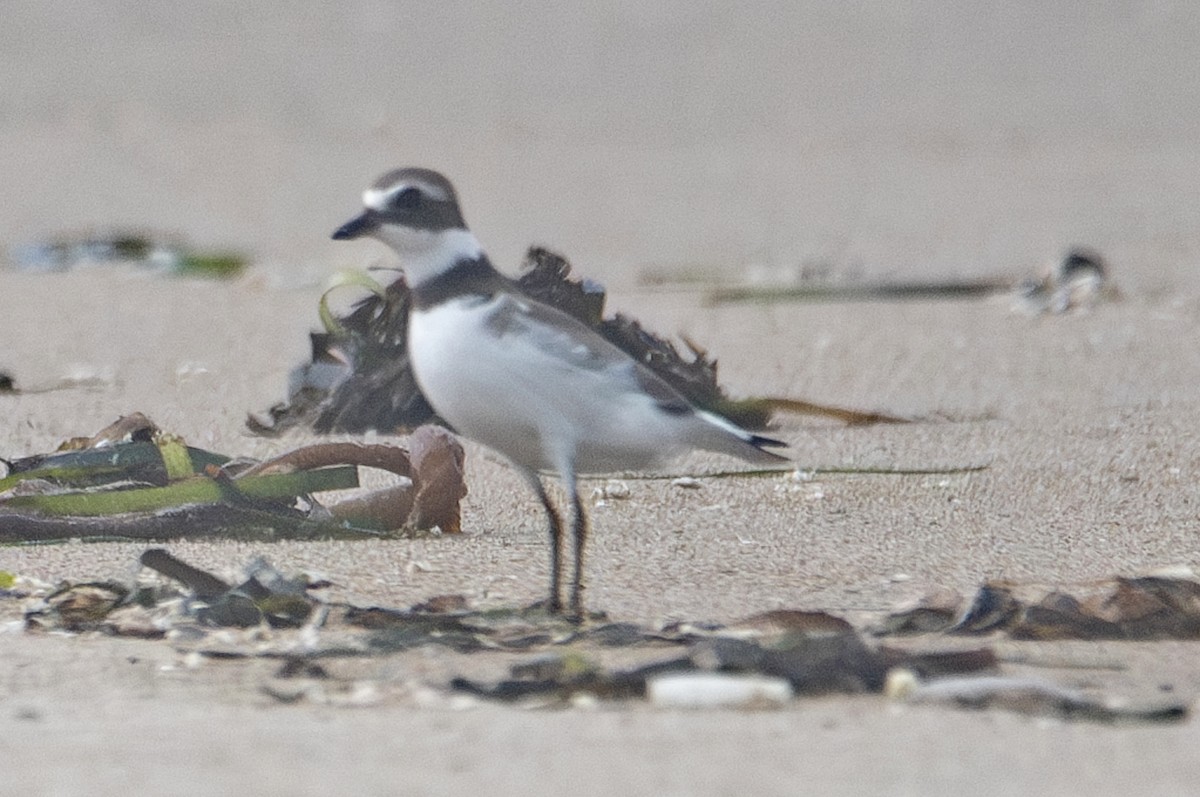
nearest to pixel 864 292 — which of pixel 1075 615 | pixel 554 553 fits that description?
pixel 554 553

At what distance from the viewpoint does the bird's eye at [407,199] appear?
11.5 feet

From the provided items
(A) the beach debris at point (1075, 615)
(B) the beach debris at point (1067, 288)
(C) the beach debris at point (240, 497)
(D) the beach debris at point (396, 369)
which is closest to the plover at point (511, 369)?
(A) the beach debris at point (1075, 615)

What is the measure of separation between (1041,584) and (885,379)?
245cm

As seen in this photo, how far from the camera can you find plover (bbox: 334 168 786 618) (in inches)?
136

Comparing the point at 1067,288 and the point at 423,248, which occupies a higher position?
the point at 1067,288

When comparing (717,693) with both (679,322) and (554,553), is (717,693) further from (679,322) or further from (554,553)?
(679,322)

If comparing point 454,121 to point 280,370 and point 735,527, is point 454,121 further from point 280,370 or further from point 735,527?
point 735,527

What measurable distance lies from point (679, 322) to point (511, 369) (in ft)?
13.1

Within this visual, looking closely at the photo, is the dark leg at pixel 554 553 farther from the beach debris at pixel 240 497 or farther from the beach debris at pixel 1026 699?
the beach debris at pixel 1026 699

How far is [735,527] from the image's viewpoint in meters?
4.38

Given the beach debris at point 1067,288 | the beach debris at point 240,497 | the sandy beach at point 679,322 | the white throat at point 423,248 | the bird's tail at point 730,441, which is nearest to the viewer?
the sandy beach at point 679,322

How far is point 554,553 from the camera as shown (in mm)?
3652

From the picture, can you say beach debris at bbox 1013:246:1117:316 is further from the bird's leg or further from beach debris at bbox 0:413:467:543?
the bird's leg

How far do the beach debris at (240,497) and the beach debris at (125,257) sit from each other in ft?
13.2
